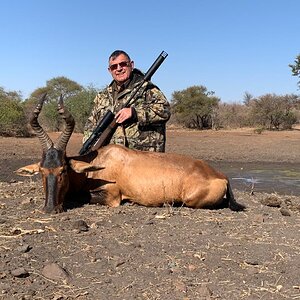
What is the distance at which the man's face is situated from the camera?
7.60m

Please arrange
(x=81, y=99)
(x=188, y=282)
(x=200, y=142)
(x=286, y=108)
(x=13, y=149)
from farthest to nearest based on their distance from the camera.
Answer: (x=286, y=108), (x=81, y=99), (x=200, y=142), (x=13, y=149), (x=188, y=282)

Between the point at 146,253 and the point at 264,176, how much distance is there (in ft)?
32.4

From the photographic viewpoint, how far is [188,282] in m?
3.95

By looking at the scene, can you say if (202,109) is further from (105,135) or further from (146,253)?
(146,253)

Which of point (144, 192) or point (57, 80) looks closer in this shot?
point (144, 192)

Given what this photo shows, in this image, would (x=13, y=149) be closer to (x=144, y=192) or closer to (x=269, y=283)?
(x=144, y=192)

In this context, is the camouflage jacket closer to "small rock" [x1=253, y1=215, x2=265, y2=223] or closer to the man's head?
the man's head

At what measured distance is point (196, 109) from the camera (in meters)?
37.8

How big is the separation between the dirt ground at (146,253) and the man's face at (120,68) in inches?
83.8

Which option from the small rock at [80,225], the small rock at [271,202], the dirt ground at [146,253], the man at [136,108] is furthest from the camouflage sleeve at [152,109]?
the small rock at [80,225]

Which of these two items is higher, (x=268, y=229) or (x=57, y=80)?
(x=57, y=80)

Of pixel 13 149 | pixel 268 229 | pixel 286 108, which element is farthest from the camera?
pixel 286 108

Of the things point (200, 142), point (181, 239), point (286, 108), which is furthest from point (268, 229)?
point (286, 108)

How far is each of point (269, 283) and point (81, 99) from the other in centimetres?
2723
